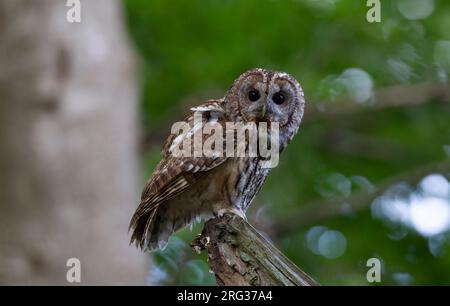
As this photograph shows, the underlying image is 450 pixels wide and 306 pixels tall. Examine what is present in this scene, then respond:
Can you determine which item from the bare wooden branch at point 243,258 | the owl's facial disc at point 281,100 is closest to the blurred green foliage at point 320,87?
the owl's facial disc at point 281,100

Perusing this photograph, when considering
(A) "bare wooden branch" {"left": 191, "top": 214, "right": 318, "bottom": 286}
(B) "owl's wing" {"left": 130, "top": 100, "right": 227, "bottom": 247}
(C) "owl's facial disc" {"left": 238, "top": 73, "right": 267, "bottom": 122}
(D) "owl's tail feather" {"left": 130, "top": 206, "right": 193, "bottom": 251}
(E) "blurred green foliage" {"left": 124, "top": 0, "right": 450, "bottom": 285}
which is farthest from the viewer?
(E) "blurred green foliage" {"left": 124, "top": 0, "right": 450, "bottom": 285}

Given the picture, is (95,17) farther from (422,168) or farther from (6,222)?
(422,168)

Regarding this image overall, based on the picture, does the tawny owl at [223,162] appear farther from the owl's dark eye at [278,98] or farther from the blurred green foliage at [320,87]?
the blurred green foliage at [320,87]

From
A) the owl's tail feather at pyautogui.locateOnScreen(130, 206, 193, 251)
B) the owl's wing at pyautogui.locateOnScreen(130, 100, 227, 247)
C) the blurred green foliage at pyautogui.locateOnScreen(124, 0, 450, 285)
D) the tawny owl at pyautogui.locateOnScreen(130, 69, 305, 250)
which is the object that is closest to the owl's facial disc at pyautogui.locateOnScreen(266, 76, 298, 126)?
the tawny owl at pyautogui.locateOnScreen(130, 69, 305, 250)

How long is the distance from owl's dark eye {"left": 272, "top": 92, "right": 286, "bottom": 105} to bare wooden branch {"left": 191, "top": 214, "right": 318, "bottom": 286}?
101cm

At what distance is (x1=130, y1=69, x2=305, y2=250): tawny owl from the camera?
5.29 metres

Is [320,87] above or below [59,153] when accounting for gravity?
above

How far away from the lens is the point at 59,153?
5.27 m

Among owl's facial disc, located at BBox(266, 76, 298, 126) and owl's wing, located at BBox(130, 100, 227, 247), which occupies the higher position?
owl's facial disc, located at BBox(266, 76, 298, 126)

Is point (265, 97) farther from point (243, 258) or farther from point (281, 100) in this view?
point (243, 258)

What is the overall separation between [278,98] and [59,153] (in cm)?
133

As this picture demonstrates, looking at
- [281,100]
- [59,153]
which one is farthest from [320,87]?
[59,153]

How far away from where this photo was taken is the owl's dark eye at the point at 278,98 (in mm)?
5418

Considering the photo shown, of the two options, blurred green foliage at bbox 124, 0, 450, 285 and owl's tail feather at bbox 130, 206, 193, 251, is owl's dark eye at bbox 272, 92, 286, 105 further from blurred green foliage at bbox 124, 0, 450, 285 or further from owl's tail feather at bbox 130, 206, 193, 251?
blurred green foliage at bbox 124, 0, 450, 285
